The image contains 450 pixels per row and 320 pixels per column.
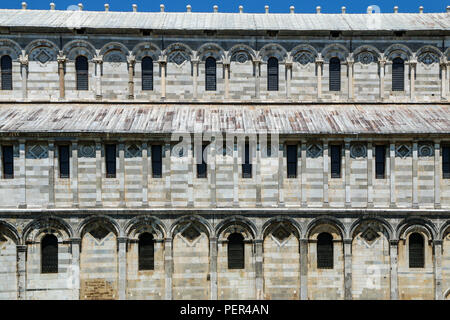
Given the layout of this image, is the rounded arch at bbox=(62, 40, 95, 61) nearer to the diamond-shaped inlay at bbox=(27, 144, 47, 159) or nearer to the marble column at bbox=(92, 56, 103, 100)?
the marble column at bbox=(92, 56, 103, 100)

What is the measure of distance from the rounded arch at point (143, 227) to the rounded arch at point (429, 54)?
1829 cm

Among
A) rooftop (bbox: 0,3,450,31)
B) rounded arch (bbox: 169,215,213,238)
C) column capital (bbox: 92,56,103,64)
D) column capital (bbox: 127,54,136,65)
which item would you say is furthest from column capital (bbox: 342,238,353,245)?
column capital (bbox: 92,56,103,64)

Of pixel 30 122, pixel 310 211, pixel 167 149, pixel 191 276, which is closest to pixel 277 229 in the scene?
pixel 310 211

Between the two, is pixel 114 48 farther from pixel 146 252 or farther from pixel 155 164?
pixel 146 252

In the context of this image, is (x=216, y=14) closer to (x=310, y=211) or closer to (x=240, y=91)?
(x=240, y=91)

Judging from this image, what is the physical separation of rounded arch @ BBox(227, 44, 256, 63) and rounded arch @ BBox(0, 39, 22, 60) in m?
12.4

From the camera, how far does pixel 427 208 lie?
2503 centimetres

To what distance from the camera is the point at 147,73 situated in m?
28.0

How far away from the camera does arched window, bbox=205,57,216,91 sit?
2820 centimetres

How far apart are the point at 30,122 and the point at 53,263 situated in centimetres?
773

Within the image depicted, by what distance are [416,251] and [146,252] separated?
48.0ft

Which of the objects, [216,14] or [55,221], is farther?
[216,14]

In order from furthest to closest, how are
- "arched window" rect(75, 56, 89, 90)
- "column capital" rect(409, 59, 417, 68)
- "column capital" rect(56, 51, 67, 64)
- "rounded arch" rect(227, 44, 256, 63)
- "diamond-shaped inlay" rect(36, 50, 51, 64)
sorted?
"rounded arch" rect(227, 44, 256, 63)
"column capital" rect(409, 59, 417, 68)
"arched window" rect(75, 56, 89, 90)
"diamond-shaped inlay" rect(36, 50, 51, 64)
"column capital" rect(56, 51, 67, 64)

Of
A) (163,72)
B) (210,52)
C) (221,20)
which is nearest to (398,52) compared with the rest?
(221,20)
